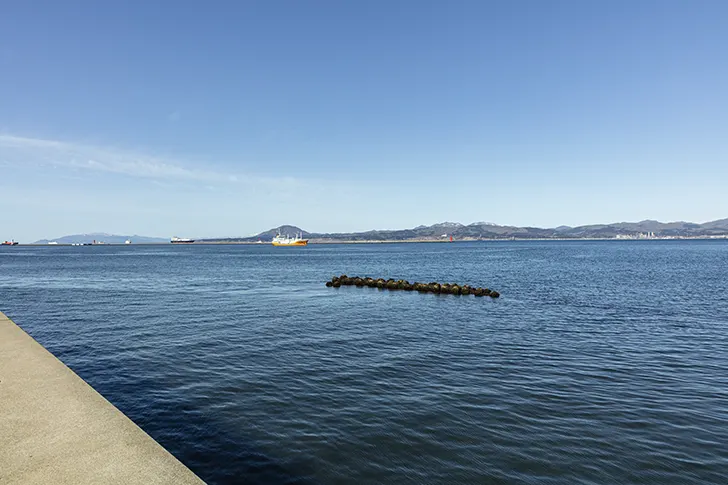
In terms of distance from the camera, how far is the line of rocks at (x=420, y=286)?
40.1 m

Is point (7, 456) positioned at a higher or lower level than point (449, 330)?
higher

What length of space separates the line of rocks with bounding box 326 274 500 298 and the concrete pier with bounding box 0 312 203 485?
115 ft

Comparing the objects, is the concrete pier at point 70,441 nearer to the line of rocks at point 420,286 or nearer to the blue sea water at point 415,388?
the blue sea water at point 415,388

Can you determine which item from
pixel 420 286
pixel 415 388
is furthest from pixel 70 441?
pixel 420 286

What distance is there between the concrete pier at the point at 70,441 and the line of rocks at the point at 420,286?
115 ft

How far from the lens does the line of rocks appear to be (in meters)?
40.1

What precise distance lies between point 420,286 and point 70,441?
38.9 meters

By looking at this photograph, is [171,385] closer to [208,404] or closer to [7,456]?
[208,404]

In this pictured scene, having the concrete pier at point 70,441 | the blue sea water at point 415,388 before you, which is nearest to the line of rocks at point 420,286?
the blue sea water at point 415,388

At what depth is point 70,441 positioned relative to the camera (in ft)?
22.1

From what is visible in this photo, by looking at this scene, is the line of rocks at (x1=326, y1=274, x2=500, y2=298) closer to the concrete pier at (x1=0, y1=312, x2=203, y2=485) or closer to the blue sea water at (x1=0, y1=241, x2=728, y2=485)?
the blue sea water at (x1=0, y1=241, x2=728, y2=485)

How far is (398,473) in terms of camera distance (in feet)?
28.9

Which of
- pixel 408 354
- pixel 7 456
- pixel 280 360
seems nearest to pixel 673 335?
pixel 408 354

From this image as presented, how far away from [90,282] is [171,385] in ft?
152
